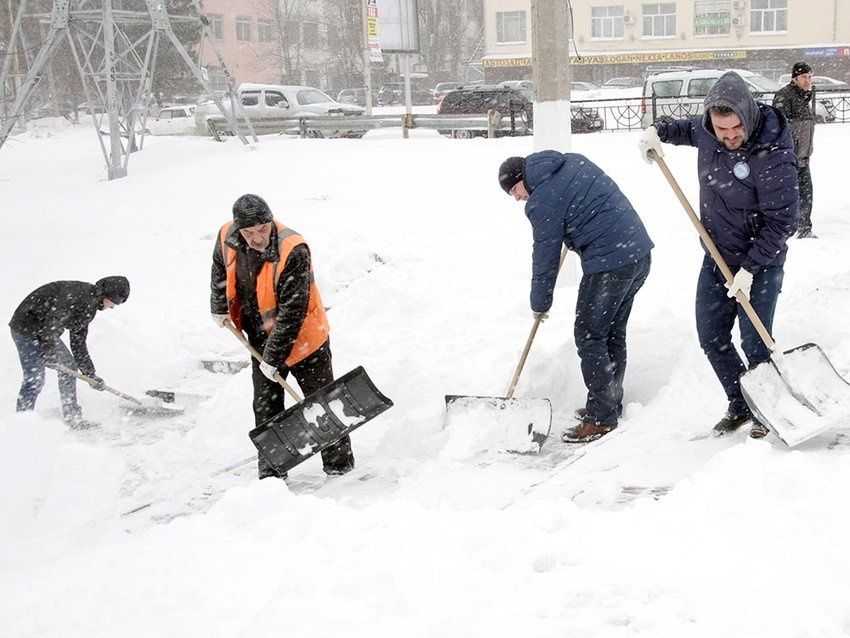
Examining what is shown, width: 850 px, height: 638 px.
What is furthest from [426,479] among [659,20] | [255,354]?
[659,20]

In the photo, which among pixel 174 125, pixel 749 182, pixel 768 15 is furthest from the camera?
pixel 768 15

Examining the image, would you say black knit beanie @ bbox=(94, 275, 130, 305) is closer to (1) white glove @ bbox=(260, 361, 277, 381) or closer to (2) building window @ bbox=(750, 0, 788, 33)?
(1) white glove @ bbox=(260, 361, 277, 381)

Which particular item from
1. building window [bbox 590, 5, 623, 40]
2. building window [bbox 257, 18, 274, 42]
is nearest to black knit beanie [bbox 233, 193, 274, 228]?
building window [bbox 590, 5, 623, 40]

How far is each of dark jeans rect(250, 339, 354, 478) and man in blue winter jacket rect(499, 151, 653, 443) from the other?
3.88 ft

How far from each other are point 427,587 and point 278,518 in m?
0.80

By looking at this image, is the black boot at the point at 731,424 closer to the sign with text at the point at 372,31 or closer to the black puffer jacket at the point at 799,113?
the black puffer jacket at the point at 799,113

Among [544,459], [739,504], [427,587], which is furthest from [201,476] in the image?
[739,504]

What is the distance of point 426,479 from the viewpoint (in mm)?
4602

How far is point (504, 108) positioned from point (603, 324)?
50.0 feet

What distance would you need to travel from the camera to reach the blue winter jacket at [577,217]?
4.50 meters

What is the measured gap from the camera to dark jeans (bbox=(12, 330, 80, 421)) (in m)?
6.00

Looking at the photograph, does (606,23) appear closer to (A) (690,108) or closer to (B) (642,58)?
(B) (642,58)

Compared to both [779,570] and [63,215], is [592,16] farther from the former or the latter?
[779,570]

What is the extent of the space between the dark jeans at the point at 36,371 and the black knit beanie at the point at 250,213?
2.49m
